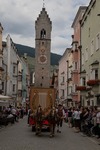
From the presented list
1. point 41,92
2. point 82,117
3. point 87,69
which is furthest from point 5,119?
point 87,69

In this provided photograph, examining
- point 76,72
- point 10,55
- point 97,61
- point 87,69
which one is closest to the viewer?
point 97,61

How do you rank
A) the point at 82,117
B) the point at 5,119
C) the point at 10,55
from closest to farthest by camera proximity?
1. the point at 82,117
2. the point at 5,119
3. the point at 10,55

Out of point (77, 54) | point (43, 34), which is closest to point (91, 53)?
point (77, 54)

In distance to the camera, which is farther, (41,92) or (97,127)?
(41,92)

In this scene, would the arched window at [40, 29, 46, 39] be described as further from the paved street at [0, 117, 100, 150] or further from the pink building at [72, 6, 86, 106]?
the paved street at [0, 117, 100, 150]

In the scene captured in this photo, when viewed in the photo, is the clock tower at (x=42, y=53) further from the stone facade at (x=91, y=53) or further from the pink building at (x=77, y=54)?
the stone facade at (x=91, y=53)

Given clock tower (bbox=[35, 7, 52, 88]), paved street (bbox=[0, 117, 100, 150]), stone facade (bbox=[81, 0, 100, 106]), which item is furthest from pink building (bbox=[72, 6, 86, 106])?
clock tower (bbox=[35, 7, 52, 88])

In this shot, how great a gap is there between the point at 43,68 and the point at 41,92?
76507 mm

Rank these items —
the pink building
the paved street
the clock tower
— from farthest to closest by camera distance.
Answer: the clock tower → the pink building → the paved street

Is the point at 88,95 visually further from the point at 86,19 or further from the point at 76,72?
the point at 76,72

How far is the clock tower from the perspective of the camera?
4195 inches

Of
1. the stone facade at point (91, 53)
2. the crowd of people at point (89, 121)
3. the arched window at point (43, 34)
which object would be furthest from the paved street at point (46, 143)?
the arched window at point (43, 34)

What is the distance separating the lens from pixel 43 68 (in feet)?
350

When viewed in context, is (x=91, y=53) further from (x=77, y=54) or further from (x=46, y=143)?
(x=46, y=143)
